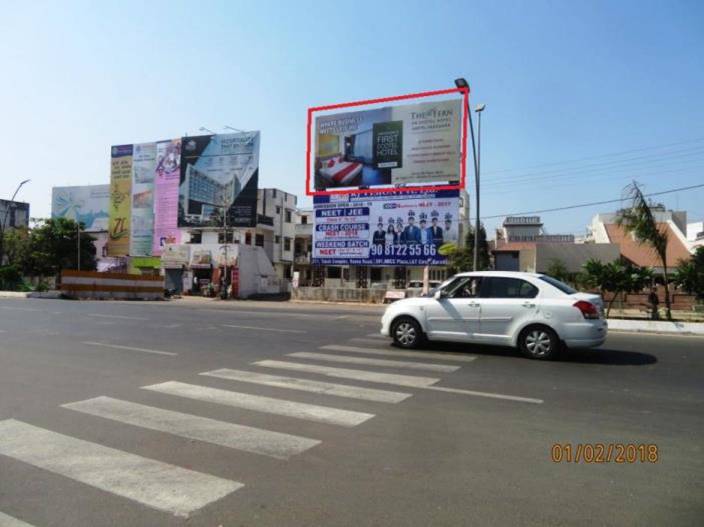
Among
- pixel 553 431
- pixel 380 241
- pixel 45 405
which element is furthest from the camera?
pixel 380 241

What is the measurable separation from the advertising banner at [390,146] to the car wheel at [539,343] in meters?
26.3

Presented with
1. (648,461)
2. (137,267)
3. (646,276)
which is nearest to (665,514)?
(648,461)

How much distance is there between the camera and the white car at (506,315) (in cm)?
901

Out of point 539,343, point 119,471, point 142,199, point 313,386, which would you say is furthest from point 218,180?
point 119,471

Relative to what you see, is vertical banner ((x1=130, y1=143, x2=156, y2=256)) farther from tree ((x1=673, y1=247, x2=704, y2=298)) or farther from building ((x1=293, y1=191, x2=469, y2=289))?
tree ((x1=673, y1=247, x2=704, y2=298))

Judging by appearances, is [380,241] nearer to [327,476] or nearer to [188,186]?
[188,186]

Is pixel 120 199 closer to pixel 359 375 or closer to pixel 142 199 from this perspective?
pixel 142 199

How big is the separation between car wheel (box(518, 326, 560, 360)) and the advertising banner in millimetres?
26303

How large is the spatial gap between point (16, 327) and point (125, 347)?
571 cm

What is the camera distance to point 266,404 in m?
5.98

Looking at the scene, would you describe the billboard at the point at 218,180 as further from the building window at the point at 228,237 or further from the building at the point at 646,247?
the building at the point at 646,247

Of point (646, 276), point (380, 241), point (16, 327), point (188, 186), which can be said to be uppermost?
point (188, 186)

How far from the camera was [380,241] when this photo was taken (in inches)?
1439

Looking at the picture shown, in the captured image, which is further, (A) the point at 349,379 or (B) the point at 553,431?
(A) the point at 349,379
